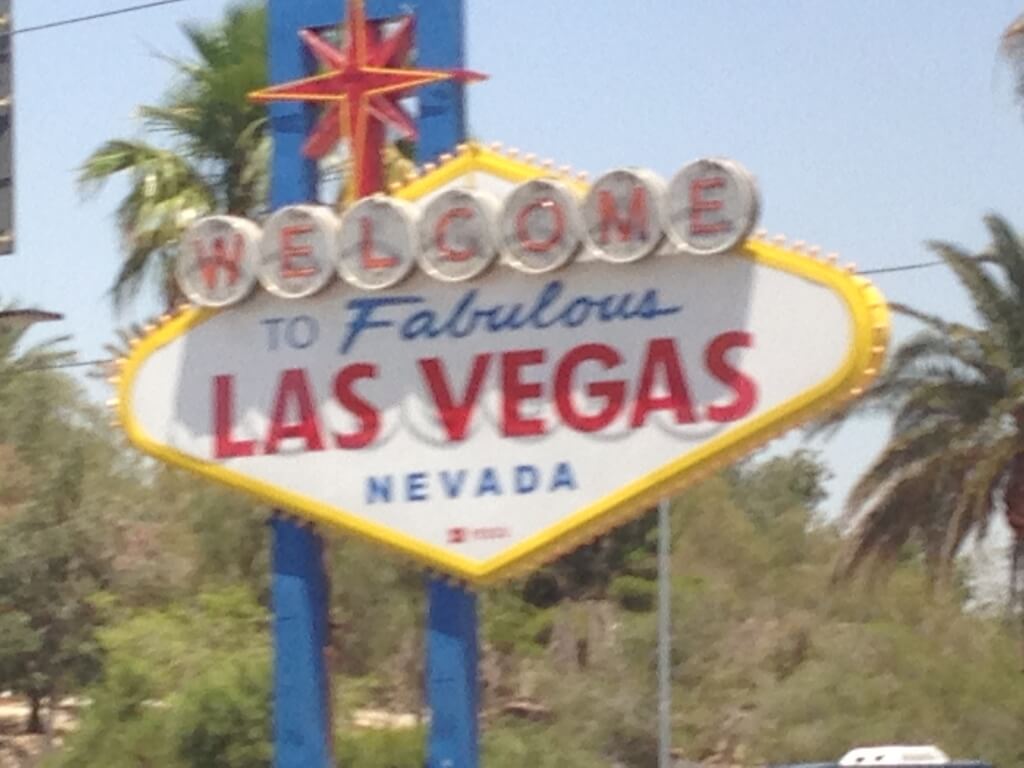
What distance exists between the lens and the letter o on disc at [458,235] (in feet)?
40.3

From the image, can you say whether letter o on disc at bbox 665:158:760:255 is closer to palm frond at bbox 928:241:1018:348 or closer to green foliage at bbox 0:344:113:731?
palm frond at bbox 928:241:1018:348

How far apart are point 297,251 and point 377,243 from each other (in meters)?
0.53

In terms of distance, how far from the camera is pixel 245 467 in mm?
12953

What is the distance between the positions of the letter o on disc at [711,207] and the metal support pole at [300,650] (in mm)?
3108

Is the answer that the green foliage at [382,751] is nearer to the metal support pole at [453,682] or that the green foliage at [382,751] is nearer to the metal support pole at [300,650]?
the metal support pole at [300,650]

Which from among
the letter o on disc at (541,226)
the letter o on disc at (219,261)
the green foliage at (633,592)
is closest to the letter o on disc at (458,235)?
the letter o on disc at (541,226)

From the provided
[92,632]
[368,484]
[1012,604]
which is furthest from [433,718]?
[92,632]

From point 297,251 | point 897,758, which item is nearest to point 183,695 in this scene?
point 297,251

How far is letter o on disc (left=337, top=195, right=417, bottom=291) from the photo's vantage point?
12.5 m

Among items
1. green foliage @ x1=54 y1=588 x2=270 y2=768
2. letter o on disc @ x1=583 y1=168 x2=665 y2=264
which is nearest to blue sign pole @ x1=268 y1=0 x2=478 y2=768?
letter o on disc @ x1=583 y1=168 x2=665 y2=264

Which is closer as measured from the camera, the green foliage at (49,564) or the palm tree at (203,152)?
the palm tree at (203,152)

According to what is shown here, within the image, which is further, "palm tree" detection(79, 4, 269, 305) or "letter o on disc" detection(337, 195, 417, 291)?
"palm tree" detection(79, 4, 269, 305)

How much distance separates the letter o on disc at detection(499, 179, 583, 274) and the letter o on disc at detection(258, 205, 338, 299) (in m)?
1.15

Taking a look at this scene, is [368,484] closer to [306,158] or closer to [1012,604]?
[306,158]
